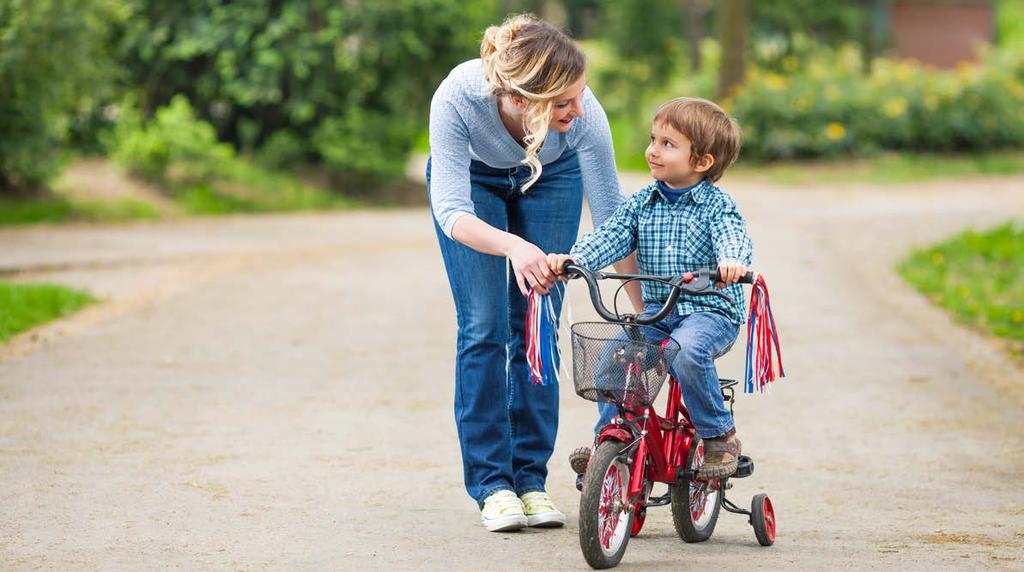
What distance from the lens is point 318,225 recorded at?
15.3m

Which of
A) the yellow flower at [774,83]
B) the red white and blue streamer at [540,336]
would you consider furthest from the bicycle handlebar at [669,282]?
the yellow flower at [774,83]

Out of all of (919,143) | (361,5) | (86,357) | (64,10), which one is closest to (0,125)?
(64,10)

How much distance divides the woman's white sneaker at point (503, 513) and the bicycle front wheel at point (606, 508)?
0.48 metres

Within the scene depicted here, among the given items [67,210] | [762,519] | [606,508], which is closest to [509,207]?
[606,508]

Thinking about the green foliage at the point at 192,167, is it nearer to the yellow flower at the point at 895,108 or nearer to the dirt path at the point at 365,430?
the dirt path at the point at 365,430

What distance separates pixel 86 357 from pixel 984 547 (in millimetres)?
5297

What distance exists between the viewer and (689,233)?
4500 mm

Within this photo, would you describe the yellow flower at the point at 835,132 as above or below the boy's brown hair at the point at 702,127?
below

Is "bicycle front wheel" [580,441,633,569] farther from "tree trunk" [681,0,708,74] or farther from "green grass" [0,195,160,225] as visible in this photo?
"tree trunk" [681,0,708,74]

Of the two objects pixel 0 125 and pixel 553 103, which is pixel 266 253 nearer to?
pixel 0 125

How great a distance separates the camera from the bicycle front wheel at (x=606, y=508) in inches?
168

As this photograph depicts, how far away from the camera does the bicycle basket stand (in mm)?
4270

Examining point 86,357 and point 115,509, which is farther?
point 86,357

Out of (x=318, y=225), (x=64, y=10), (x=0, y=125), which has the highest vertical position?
(x=64, y=10)
